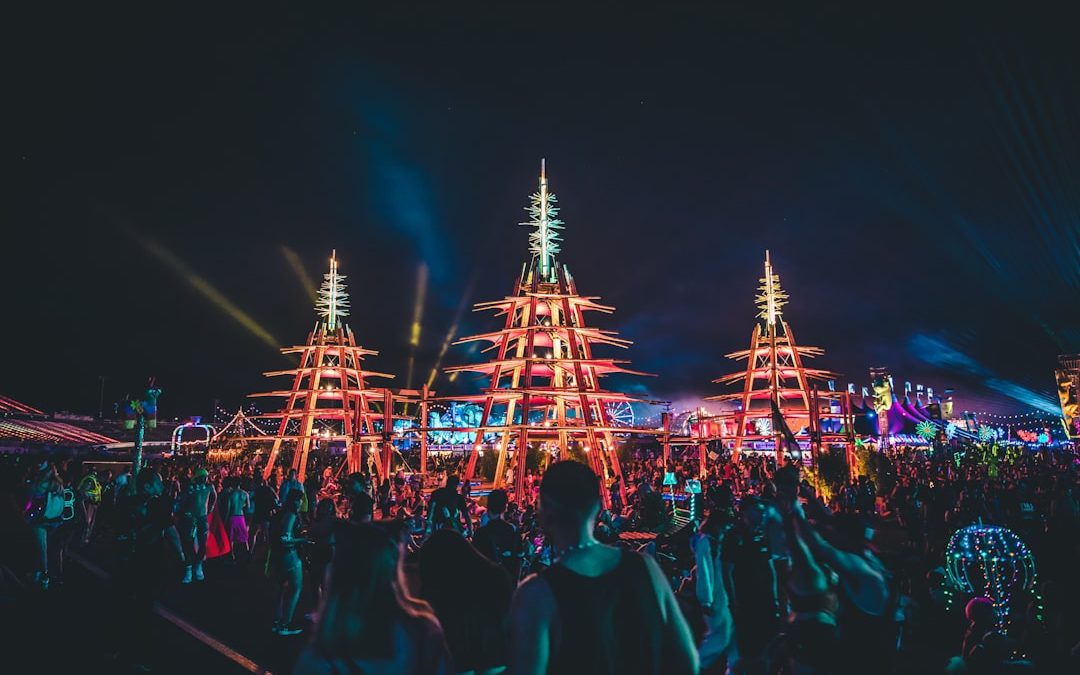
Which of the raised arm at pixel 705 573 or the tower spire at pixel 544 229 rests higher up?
the tower spire at pixel 544 229

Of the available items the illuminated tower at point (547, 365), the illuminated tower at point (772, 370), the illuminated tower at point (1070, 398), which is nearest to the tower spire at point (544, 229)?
the illuminated tower at point (547, 365)

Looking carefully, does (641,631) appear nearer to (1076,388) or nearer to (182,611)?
(182,611)

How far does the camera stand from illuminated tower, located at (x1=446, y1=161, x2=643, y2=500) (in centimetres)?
3112

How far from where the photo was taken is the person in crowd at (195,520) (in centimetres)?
1290

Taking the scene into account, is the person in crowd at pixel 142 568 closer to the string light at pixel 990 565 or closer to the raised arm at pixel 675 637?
the raised arm at pixel 675 637

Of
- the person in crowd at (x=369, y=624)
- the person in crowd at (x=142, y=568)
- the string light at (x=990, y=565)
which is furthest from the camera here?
the string light at (x=990, y=565)

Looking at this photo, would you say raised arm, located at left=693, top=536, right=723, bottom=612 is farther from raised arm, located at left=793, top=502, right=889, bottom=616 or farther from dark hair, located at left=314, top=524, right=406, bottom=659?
dark hair, located at left=314, top=524, right=406, bottom=659

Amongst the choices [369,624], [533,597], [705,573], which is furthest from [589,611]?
[705,573]

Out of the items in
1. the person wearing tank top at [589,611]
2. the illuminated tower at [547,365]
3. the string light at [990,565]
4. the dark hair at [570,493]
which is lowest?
the string light at [990,565]

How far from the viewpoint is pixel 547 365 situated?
3538 centimetres

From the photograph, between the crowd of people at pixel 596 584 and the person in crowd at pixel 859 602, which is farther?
the person in crowd at pixel 859 602

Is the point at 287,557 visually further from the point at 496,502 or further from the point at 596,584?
Answer: the point at 596,584

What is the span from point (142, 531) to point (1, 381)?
273 ft

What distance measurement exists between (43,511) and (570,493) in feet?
40.2
